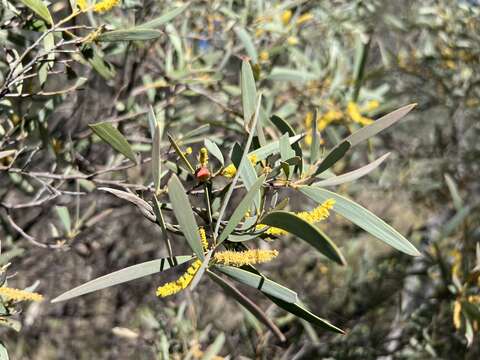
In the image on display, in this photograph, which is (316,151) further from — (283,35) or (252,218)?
(283,35)

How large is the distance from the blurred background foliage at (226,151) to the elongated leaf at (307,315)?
0.33m

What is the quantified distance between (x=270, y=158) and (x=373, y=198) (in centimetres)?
261

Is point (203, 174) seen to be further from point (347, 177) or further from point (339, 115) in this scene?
point (339, 115)

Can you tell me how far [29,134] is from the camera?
51.4 inches

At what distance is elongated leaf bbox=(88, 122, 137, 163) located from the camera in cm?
86

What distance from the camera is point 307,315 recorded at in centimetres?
76

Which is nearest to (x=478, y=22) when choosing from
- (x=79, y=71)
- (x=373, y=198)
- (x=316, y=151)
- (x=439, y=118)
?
(x=373, y=198)

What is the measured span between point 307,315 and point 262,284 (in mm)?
74

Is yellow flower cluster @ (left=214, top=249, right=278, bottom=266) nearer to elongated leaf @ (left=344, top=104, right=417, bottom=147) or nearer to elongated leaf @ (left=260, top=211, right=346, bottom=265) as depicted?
elongated leaf @ (left=260, top=211, right=346, bottom=265)

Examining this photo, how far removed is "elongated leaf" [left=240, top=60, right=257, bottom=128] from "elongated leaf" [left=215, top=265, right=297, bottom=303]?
9.3 inches

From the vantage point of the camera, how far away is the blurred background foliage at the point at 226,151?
137 cm

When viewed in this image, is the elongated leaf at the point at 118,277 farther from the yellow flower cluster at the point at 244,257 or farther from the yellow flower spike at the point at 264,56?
the yellow flower spike at the point at 264,56

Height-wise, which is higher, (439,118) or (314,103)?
(314,103)

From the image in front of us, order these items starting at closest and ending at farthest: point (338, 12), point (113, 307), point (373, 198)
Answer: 1. point (338, 12)
2. point (113, 307)
3. point (373, 198)
